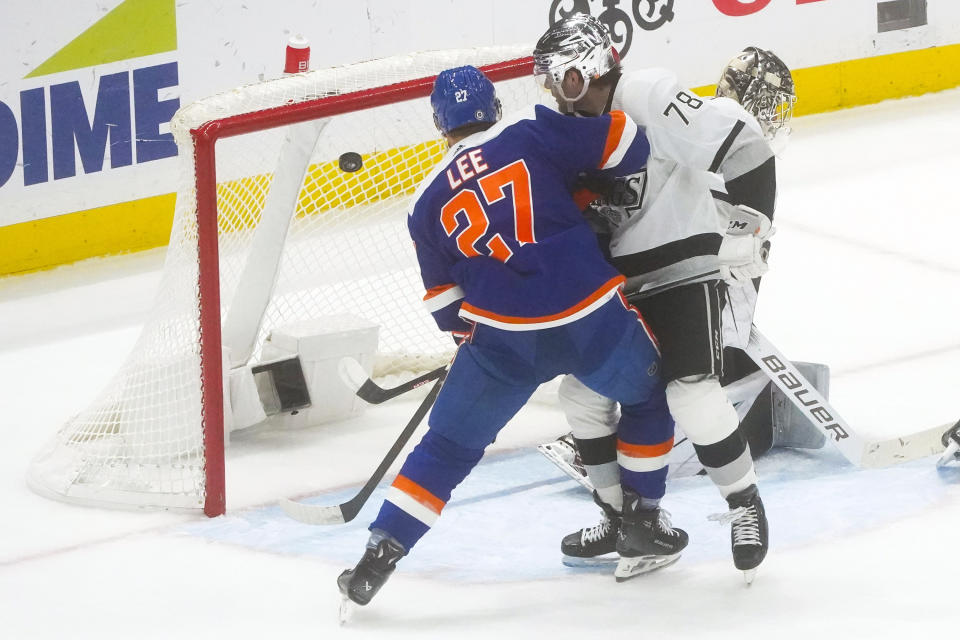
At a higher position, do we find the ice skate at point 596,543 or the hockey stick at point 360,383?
the hockey stick at point 360,383

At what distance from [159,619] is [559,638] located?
A: 76cm

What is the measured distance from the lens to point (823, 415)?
10.9 ft

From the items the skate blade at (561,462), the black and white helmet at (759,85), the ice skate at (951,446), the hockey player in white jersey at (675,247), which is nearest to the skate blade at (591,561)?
the hockey player in white jersey at (675,247)

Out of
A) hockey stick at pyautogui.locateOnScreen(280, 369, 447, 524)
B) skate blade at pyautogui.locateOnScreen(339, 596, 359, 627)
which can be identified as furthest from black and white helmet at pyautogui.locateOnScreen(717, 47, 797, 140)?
skate blade at pyautogui.locateOnScreen(339, 596, 359, 627)

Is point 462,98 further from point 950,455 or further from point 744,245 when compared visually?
point 950,455

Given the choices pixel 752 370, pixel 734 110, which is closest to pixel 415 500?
pixel 734 110

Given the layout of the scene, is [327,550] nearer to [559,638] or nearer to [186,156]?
[559,638]

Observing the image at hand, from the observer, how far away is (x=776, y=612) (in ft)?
9.05

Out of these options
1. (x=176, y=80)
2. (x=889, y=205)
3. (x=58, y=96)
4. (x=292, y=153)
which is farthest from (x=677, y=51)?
(x=292, y=153)

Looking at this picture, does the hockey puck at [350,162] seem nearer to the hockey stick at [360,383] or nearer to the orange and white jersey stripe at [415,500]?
the hockey stick at [360,383]

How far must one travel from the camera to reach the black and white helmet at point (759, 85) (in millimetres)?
3295

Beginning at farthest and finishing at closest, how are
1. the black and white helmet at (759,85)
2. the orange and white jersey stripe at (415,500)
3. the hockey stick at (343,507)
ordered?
the black and white helmet at (759,85)
the hockey stick at (343,507)
the orange and white jersey stripe at (415,500)

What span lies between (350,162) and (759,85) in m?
0.90

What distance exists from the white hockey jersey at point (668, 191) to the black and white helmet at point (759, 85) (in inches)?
16.4
